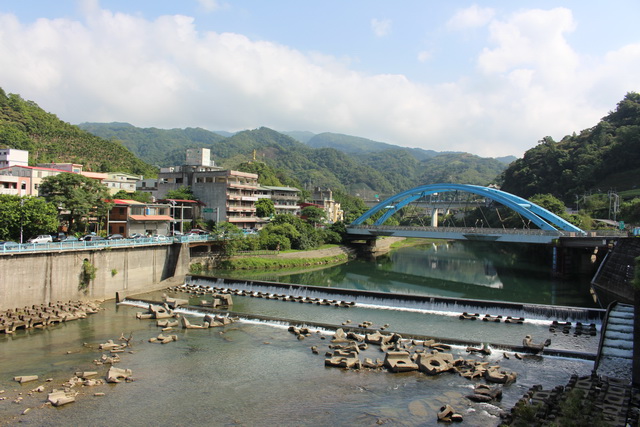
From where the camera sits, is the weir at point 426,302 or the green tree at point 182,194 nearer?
the weir at point 426,302

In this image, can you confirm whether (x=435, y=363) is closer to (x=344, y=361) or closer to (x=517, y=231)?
(x=344, y=361)

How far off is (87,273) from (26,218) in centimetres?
607

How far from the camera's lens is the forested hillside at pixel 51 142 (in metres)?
70.1

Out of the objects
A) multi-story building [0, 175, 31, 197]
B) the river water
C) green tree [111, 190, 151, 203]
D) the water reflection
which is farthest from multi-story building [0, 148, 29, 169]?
the river water

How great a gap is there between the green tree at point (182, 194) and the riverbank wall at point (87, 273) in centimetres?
1528

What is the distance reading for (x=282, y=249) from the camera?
49.7 m

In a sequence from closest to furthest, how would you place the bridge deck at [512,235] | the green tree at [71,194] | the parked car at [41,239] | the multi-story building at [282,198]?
the parked car at [41,239]
the green tree at [71,194]
the bridge deck at [512,235]
the multi-story building at [282,198]

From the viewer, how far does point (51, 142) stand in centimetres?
7650

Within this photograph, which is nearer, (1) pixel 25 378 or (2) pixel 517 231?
(1) pixel 25 378

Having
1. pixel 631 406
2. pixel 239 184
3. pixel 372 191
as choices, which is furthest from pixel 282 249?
pixel 372 191

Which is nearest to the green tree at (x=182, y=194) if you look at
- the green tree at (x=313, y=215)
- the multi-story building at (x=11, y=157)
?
the multi-story building at (x=11, y=157)

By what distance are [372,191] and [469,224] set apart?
86.9 metres

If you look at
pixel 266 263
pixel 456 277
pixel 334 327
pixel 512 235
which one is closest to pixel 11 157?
pixel 266 263

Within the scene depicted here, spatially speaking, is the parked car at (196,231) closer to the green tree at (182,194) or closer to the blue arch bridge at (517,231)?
the green tree at (182,194)
